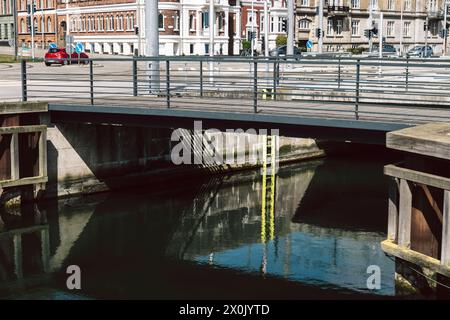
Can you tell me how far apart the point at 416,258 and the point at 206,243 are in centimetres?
758

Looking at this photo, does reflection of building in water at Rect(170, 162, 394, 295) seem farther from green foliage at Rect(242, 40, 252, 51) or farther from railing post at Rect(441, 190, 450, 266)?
green foliage at Rect(242, 40, 252, 51)

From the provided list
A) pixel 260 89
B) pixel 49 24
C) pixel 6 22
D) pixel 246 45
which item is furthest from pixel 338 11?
pixel 260 89

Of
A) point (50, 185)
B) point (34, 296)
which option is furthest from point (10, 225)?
point (34, 296)

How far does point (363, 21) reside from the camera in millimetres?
97125

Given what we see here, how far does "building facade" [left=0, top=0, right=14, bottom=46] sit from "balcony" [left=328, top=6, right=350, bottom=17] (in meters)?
Result: 43.3

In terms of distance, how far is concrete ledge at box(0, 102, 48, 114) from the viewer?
2019 centimetres

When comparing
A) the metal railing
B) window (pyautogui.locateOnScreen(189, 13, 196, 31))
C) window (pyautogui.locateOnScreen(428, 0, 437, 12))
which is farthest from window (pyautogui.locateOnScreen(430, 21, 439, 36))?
the metal railing

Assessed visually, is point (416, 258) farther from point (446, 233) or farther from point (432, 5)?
point (432, 5)

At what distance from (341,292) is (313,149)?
1657 cm

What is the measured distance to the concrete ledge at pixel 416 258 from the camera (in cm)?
1189

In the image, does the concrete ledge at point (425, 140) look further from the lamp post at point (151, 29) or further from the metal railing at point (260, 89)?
the lamp post at point (151, 29)

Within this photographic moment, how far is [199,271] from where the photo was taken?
1650cm

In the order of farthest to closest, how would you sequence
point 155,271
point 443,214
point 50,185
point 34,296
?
1. point 50,185
2. point 155,271
3. point 34,296
4. point 443,214
